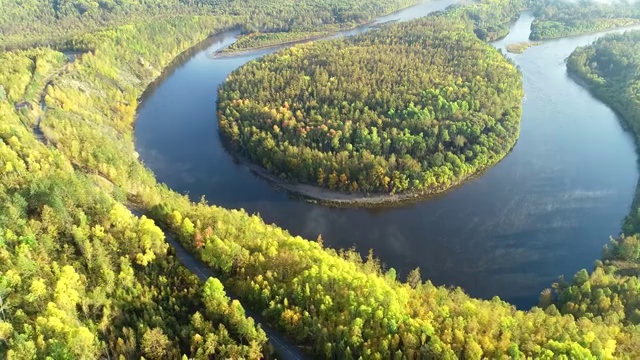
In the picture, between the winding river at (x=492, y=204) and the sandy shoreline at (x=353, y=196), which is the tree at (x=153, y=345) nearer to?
the winding river at (x=492, y=204)

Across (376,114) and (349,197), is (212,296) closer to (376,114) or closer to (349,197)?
(349,197)

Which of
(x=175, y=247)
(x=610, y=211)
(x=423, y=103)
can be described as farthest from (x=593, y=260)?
(x=175, y=247)

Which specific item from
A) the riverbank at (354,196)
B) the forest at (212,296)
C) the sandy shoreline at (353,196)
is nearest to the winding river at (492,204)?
the riverbank at (354,196)

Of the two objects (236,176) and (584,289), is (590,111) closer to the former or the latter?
(584,289)

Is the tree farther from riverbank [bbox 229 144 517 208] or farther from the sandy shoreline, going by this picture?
the sandy shoreline

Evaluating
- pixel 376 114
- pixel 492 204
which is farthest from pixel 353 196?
pixel 376 114

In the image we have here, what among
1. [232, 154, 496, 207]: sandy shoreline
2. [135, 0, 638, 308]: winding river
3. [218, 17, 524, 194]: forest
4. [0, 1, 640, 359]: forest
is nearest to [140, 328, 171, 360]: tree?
[0, 1, 640, 359]: forest
